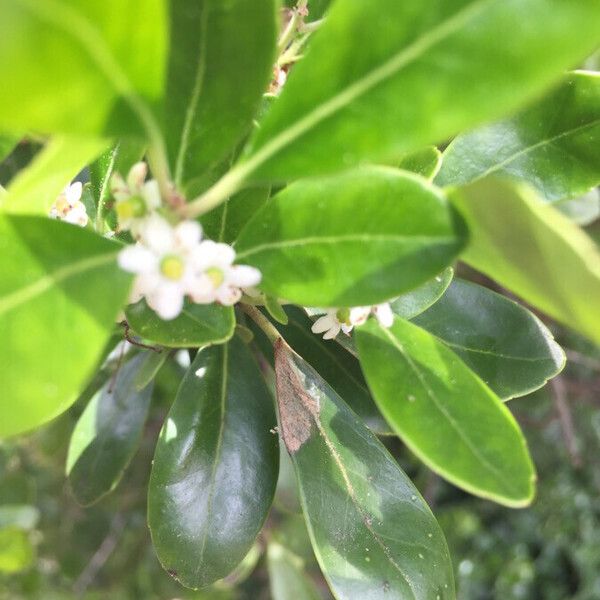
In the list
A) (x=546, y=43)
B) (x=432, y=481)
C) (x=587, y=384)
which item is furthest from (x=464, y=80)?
(x=587, y=384)

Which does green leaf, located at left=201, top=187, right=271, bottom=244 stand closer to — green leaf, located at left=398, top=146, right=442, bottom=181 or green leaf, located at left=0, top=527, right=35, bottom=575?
green leaf, located at left=398, top=146, right=442, bottom=181

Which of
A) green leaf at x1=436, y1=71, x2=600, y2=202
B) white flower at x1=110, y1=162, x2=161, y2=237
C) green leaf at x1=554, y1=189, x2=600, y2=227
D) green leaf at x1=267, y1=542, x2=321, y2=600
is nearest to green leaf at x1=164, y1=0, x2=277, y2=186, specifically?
white flower at x1=110, y1=162, x2=161, y2=237

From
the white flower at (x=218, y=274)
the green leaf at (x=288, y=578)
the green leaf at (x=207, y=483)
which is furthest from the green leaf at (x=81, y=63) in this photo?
the green leaf at (x=288, y=578)

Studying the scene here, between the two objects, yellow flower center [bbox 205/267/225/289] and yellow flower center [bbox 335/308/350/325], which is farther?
yellow flower center [bbox 335/308/350/325]

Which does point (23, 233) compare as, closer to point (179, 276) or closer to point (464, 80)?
point (179, 276)

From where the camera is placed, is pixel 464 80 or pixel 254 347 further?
pixel 254 347

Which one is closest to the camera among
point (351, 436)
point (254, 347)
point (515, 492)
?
point (515, 492)
